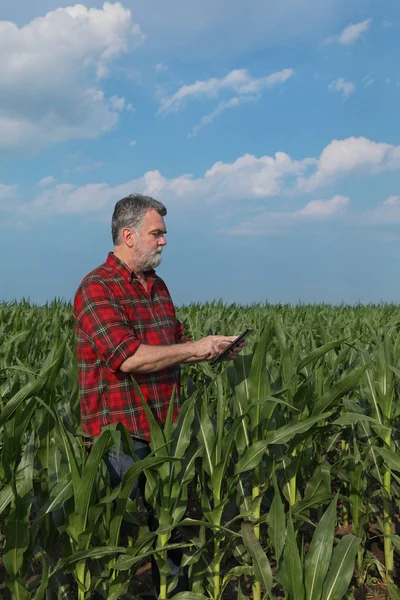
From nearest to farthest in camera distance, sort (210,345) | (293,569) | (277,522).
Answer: (293,569)
(277,522)
(210,345)

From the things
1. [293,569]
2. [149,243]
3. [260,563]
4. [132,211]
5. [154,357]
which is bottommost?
[260,563]

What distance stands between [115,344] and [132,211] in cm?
75

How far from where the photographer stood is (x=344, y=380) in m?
3.15

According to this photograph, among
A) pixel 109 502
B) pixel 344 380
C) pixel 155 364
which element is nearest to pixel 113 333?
pixel 155 364

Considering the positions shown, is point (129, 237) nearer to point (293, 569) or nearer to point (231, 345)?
point (231, 345)

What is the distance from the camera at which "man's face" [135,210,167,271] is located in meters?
3.41

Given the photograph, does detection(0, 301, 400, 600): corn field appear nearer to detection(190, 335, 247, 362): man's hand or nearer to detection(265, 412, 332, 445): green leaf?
detection(265, 412, 332, 445): green leaf

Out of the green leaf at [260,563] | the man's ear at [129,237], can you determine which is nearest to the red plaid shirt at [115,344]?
the man's ear at [129,237]

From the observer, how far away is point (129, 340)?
3.12m

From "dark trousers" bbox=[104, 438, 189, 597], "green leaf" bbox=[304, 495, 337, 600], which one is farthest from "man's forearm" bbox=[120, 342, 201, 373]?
"green leaf" bbox=[304, 495, 337, 600]

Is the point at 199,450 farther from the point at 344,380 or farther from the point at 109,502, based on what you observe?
the point at 344,380

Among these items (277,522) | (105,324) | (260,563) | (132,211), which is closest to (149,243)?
(132,211)

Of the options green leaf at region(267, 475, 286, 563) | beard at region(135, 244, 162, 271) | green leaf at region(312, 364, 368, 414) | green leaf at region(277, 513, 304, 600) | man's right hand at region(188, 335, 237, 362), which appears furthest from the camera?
beard at region(135, 244, 162, 271)

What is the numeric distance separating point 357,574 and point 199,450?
162 cm
